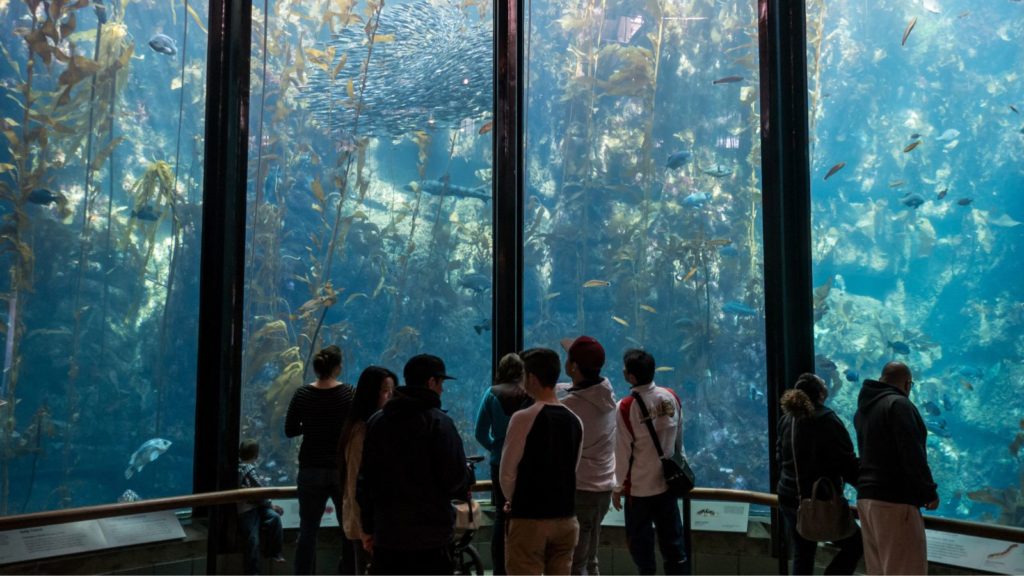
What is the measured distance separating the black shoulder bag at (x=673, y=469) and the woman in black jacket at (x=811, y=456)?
52 centimetres

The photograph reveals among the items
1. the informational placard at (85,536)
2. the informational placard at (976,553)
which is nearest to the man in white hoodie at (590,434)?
the informational placard at (976,553)

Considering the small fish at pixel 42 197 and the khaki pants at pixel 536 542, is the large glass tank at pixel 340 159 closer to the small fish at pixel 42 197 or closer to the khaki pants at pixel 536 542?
the small fish at pixel 42 197

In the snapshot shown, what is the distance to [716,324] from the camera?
884 centimetres

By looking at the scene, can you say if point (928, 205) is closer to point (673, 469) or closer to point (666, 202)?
point (666, 202)

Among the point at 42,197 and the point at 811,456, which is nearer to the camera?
the point at 811,456

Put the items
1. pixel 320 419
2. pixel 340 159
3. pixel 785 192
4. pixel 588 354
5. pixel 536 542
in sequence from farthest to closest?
pixel 340 159 → pixel 785 192 → pixel 320 419 → pixel 588 354 → pixel 536 542

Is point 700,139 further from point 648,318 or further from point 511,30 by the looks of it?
point 511,30

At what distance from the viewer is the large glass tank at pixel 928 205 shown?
10.5 m

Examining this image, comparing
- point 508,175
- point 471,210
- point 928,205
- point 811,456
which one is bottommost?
point 811,456

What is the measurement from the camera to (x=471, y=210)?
831 centimetres

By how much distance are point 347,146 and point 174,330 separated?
2357 mm

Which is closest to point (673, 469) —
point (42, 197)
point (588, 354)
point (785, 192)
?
point (588, 354)

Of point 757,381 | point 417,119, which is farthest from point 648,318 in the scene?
point 417,119

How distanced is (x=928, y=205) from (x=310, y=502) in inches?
450
